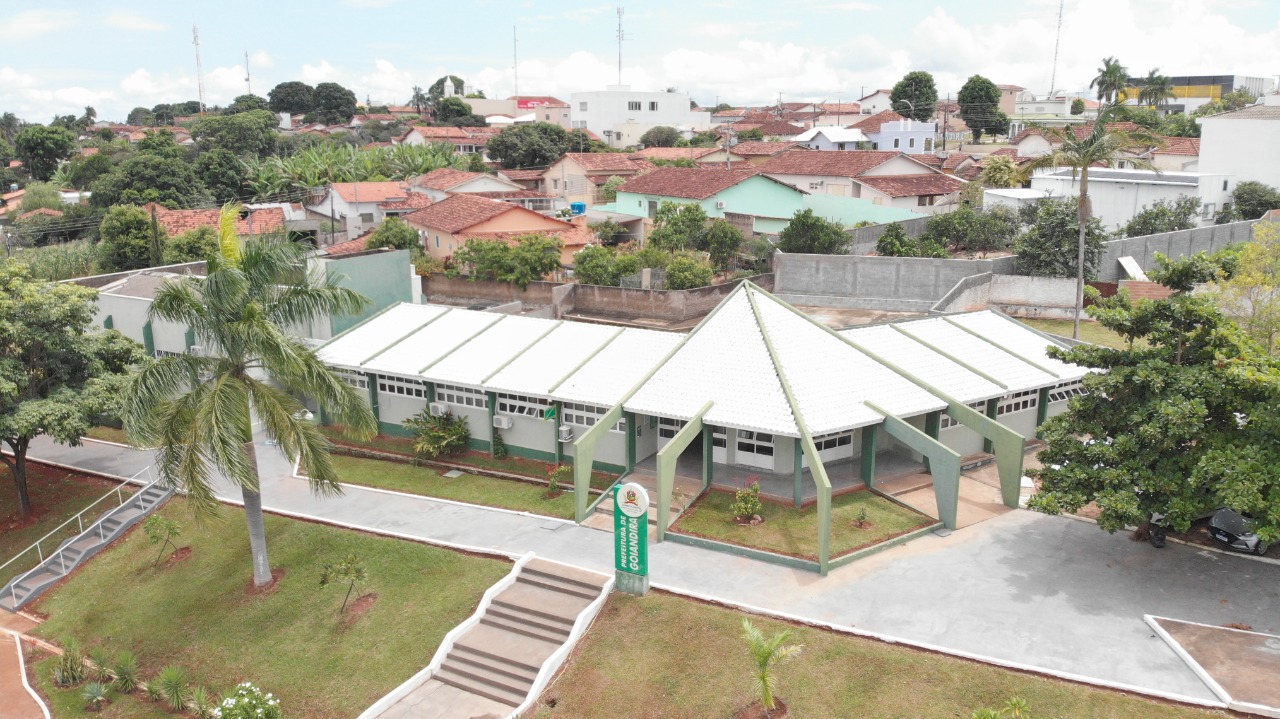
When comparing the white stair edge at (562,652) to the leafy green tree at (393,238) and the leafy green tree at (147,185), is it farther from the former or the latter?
the leafy green tree at (147,185)

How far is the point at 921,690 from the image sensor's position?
15594 mm

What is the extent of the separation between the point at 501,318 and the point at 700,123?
308ft

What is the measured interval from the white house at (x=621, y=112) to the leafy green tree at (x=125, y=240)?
68458mm

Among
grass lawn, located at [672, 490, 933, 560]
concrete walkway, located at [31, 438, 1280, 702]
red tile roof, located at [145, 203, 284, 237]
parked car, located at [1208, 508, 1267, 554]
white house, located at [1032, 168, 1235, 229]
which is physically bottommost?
concrete walkway, located at [31, 438, 1280, 702]

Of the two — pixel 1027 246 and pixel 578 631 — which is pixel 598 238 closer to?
pixel 1027 246

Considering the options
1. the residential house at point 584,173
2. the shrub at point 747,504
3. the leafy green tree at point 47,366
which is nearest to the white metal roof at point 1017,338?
the shrub at point 747,504

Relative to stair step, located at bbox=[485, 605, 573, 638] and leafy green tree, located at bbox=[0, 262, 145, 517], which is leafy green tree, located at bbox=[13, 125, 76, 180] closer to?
leafy green tree, located at bbox=[0, 262, 145, 517]

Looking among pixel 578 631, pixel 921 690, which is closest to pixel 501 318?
pixel 578 631

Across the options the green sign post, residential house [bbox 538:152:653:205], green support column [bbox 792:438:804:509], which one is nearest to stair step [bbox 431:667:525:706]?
the green sign post

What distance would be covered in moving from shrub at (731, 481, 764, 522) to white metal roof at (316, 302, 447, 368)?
13.3m

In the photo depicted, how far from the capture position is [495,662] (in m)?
17.6

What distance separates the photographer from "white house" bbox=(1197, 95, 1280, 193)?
50906mm

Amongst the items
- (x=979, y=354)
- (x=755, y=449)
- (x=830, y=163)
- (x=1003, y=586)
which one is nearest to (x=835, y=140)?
(x=830, y=163)

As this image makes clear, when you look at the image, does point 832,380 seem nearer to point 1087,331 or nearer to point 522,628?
point 522,628
